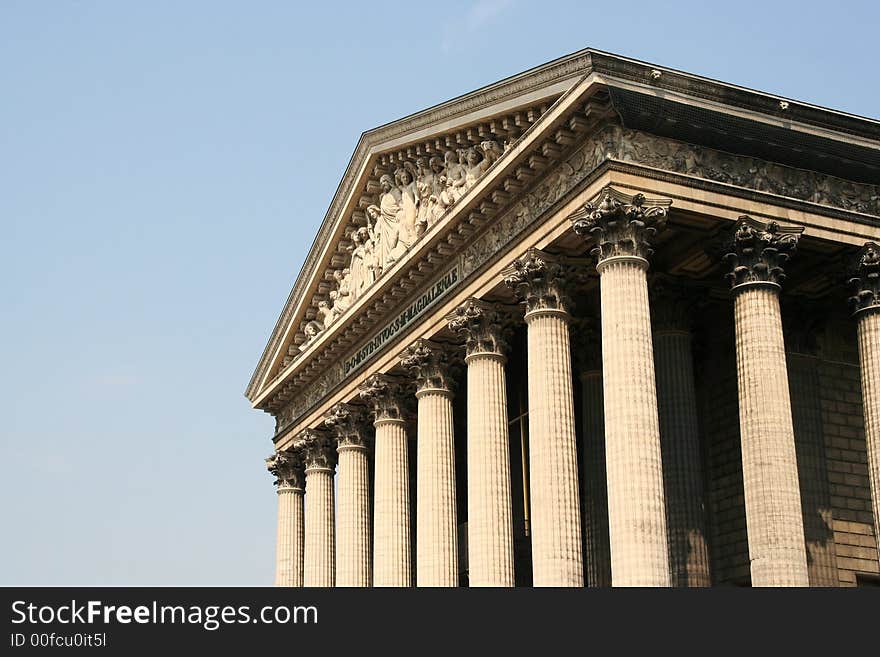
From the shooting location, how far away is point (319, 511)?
46688 mm

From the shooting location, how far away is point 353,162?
4303cm

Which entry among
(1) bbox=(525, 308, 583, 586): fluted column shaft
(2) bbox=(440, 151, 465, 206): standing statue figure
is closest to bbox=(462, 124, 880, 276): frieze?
(1) bbox=(525, 308, 583, 586): fluted column shaft

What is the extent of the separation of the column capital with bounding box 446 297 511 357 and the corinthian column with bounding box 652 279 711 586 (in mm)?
3952

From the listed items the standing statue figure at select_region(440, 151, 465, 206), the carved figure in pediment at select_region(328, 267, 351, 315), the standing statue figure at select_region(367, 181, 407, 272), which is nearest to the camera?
the standing statue figure at select_region(440, 151, 465, 206)

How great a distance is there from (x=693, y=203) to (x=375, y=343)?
14134 millimetres

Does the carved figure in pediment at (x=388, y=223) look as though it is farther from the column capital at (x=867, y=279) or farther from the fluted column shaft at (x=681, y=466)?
the column capital at (x=867, y=279)

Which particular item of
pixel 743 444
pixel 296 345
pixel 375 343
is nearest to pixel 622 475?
pixel 743 444

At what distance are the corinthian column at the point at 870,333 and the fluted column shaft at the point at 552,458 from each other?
6.76 metres

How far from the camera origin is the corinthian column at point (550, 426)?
30734 millimetres

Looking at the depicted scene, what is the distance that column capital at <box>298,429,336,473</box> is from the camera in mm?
46656

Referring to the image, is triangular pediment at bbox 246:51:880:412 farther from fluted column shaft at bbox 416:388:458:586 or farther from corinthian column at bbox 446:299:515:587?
fluted column shaft at bbox 416:388:458:586

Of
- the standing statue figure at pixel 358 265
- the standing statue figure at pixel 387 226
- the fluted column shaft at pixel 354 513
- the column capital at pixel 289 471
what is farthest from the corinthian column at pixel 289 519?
the standing statue figure at pixel 387 226
